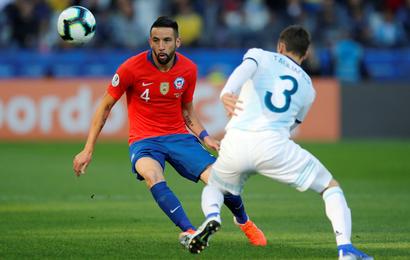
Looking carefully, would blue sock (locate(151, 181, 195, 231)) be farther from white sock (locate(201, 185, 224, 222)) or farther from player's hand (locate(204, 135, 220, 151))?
white sock (locate(201, 185, 224, 222))

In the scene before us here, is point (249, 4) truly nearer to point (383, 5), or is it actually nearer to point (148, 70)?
point (383, 5)

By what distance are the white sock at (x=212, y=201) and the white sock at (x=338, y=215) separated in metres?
0.82

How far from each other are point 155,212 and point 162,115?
9.38ft

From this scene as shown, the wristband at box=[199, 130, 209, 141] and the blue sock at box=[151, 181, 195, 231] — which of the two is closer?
the blue sock at box=[151, 181, 195, 231]

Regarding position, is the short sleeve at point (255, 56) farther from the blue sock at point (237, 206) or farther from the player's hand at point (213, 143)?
the blue sock at point (237, 206)

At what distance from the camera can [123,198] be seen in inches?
562

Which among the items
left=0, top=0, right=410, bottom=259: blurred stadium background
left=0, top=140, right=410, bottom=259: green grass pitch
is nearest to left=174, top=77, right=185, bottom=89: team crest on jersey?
left=0, top=140, right=410, bottom=259: green grass pitch

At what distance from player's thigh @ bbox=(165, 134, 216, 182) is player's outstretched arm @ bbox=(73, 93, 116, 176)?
0.69 m

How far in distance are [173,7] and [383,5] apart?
5.15 meters

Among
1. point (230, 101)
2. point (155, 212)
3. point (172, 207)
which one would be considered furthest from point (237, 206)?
point (155, 212)

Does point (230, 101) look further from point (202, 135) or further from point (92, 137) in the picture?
point (202, 135)

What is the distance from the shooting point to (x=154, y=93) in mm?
9891

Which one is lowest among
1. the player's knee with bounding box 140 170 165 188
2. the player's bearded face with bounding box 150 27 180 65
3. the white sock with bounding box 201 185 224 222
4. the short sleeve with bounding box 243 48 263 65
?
the player's knee with bounding box 140 170 165 188

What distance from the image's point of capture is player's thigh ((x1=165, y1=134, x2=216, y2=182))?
977cm
